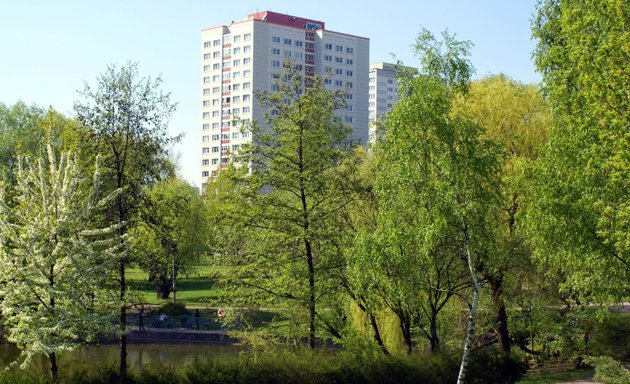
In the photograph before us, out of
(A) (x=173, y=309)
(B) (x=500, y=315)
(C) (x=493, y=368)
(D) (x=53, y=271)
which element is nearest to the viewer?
(D) (x=53, y=271)

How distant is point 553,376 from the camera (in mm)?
29719

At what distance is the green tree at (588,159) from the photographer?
2062 cm

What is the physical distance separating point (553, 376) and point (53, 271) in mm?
17982

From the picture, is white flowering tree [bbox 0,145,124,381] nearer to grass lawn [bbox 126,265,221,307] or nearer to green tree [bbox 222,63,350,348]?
green tree [bbox 222,63,350,348]

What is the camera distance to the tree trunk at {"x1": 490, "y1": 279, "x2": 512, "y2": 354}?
2938 centimetres

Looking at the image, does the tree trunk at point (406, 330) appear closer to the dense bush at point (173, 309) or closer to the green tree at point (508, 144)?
the green tree at point (508, 144)

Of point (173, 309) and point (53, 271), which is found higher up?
point (53, 271)

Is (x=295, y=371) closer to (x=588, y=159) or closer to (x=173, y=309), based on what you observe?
(x=588, y=159)

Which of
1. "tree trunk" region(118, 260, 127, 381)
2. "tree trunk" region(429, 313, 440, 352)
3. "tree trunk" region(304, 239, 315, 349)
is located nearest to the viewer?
"tree trunk" region(118, 260, 127, 381)

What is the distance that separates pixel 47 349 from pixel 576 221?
14109 mm

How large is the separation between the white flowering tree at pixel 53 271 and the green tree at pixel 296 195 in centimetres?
566

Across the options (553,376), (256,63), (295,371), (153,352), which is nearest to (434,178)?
(295,371)

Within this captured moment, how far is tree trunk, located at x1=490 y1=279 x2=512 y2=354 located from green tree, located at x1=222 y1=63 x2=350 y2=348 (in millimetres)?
6526

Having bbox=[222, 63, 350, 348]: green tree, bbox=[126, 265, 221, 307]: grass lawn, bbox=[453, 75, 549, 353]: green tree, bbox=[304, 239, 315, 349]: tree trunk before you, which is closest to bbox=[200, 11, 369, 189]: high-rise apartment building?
bbox=[126, 265, 221, 307]: grass lawn
